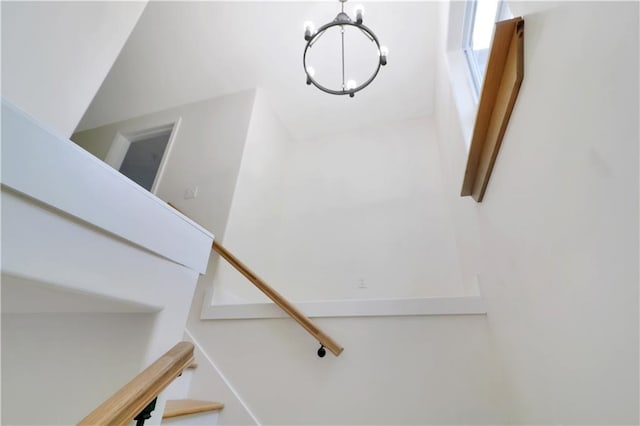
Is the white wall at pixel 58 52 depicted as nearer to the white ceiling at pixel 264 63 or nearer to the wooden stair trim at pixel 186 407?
the white ceiling at pixel 264 63

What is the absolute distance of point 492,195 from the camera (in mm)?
1312

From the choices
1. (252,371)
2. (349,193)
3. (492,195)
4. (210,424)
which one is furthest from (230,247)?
(492,195)

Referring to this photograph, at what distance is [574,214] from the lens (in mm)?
683

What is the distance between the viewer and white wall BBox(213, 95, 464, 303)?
2613mm

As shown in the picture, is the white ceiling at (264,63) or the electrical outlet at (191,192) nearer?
the white ceiling at (264,63)

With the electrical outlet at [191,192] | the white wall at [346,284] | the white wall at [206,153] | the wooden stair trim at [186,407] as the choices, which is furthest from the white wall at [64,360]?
the electrical outlet at [191,192]

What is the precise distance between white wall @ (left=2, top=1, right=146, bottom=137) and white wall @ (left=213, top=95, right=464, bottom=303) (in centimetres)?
129

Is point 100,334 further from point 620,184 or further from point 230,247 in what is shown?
point 230,247

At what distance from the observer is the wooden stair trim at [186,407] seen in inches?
48.3

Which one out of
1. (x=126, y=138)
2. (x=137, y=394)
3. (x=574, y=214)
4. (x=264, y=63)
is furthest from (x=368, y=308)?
(x=126, y=138)

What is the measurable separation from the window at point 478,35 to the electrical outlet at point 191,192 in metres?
2.47

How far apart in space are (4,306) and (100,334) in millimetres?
223

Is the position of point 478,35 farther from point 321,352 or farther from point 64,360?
point 64,360

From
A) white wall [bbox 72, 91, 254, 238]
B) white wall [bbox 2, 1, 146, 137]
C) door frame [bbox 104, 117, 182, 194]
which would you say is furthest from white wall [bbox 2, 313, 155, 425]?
door frame [bbox 104, 117, 182, 194]
